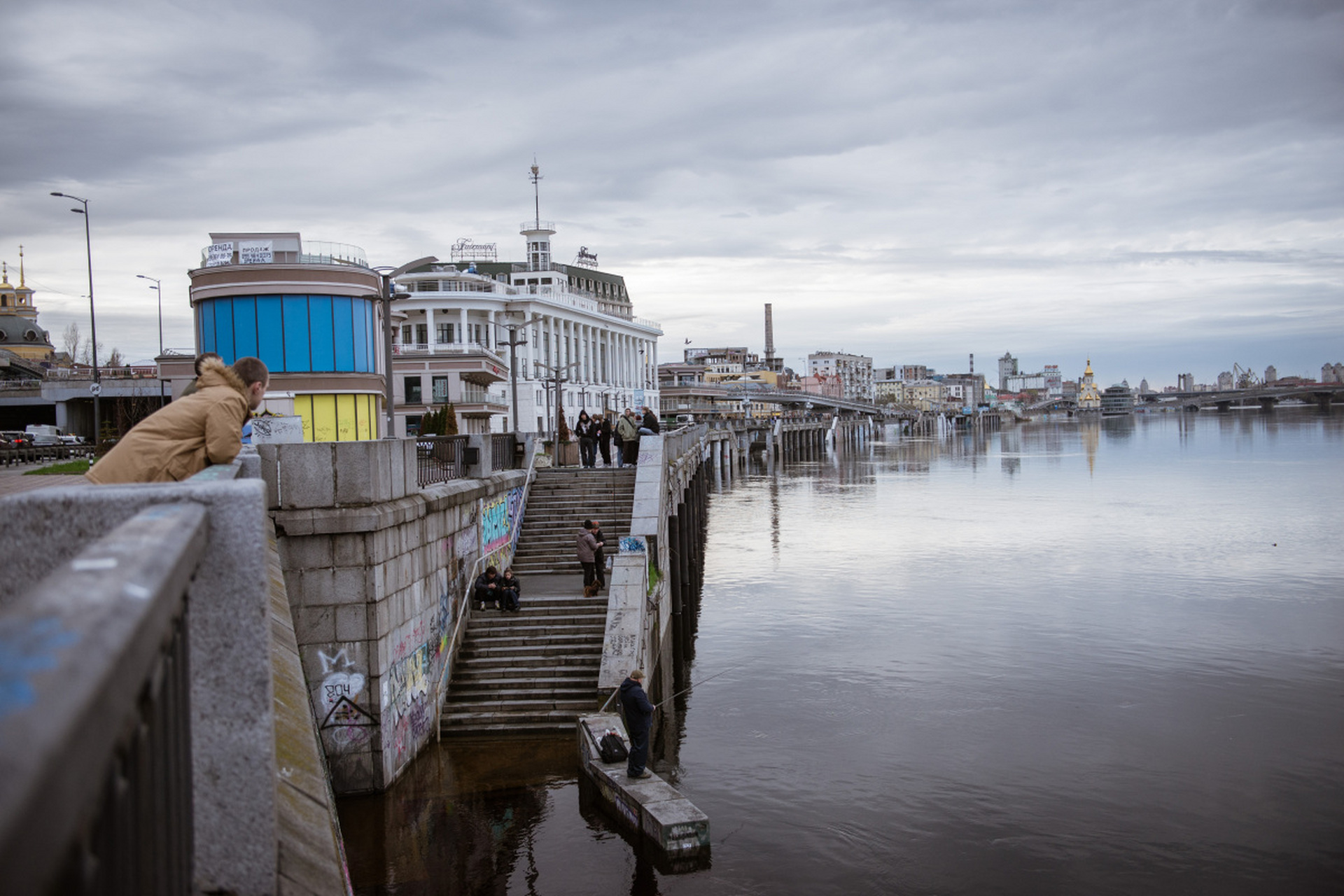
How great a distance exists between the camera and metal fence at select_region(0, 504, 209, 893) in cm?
159

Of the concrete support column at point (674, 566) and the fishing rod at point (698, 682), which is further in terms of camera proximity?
the concrete support column at point (674, 566)

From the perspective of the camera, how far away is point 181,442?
579cm

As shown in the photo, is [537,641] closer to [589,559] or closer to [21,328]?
[589,559]

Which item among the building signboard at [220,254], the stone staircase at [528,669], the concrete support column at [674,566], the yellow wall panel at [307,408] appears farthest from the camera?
the building signboard at [220,254]

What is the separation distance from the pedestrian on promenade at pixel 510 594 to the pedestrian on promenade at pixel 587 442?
11012 mm

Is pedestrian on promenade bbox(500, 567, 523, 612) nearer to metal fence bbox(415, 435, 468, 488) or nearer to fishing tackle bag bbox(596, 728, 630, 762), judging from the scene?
metal fence bbox(415, 435, 468, 488)

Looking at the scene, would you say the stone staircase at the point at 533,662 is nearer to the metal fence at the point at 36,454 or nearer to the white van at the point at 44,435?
the metal fence at the point at 36,454

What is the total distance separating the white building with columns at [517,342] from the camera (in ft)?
180

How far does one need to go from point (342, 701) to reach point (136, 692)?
13567 millimetres

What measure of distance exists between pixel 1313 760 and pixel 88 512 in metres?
20.0

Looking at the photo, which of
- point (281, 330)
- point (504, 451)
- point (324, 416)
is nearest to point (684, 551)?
point (504, 451)

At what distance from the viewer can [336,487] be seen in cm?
1483

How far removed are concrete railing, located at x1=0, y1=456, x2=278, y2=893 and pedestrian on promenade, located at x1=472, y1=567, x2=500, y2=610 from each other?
17.2 meters

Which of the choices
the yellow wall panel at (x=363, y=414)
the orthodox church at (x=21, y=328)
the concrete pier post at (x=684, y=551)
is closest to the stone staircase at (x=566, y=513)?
the concrete pier post at (x=684, y=551)
